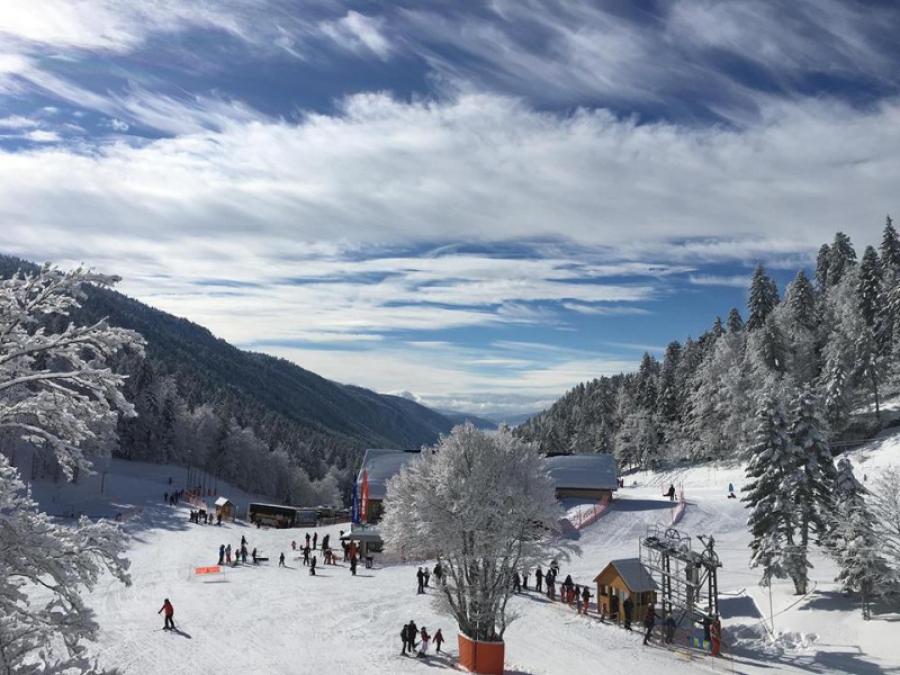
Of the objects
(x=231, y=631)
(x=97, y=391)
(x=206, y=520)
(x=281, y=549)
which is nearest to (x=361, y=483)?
(x=281, y=549)

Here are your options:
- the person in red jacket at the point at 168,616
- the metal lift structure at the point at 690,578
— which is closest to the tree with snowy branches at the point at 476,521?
the person in red jacket at the point at 168,616

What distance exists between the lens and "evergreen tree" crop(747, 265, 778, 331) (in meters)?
75.1

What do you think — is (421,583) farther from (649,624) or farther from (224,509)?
(224,509)

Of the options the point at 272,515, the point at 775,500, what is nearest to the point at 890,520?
the point at 775,500

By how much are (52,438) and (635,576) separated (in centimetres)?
2515

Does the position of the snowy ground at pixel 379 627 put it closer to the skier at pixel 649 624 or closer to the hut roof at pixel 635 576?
the skier at pixel 649 624

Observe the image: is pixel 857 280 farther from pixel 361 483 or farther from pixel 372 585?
pixel 372 585

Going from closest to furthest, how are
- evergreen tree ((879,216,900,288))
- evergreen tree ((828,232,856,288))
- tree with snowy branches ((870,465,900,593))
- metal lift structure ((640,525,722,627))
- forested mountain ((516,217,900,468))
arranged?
tree with snowy branches ((870,465,900,593)), metal lift structure ((640,525,722,627)), forested mountain ((516,217,900,468)), evergreen tree ((879,216,900,288)), evergreen tree ((828,232,856,288))

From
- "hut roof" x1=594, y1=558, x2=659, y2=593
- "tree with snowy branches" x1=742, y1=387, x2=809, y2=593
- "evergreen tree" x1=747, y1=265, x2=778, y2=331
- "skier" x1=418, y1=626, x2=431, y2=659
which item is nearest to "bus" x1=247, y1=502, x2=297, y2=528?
"hut roof" x1=594, y1=558, x2=659, y2=593

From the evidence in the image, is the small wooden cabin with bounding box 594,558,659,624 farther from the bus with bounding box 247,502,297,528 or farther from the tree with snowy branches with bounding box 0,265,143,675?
the bus with bounding box 247,502,297,528

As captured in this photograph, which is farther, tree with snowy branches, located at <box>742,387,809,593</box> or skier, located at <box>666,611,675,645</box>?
tree with snowy branches, located at <box>742,387,809,593</box>

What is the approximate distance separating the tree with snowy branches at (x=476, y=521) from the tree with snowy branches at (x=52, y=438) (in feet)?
47.4

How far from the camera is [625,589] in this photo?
86.7 ft

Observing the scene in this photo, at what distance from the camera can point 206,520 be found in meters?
49.7
